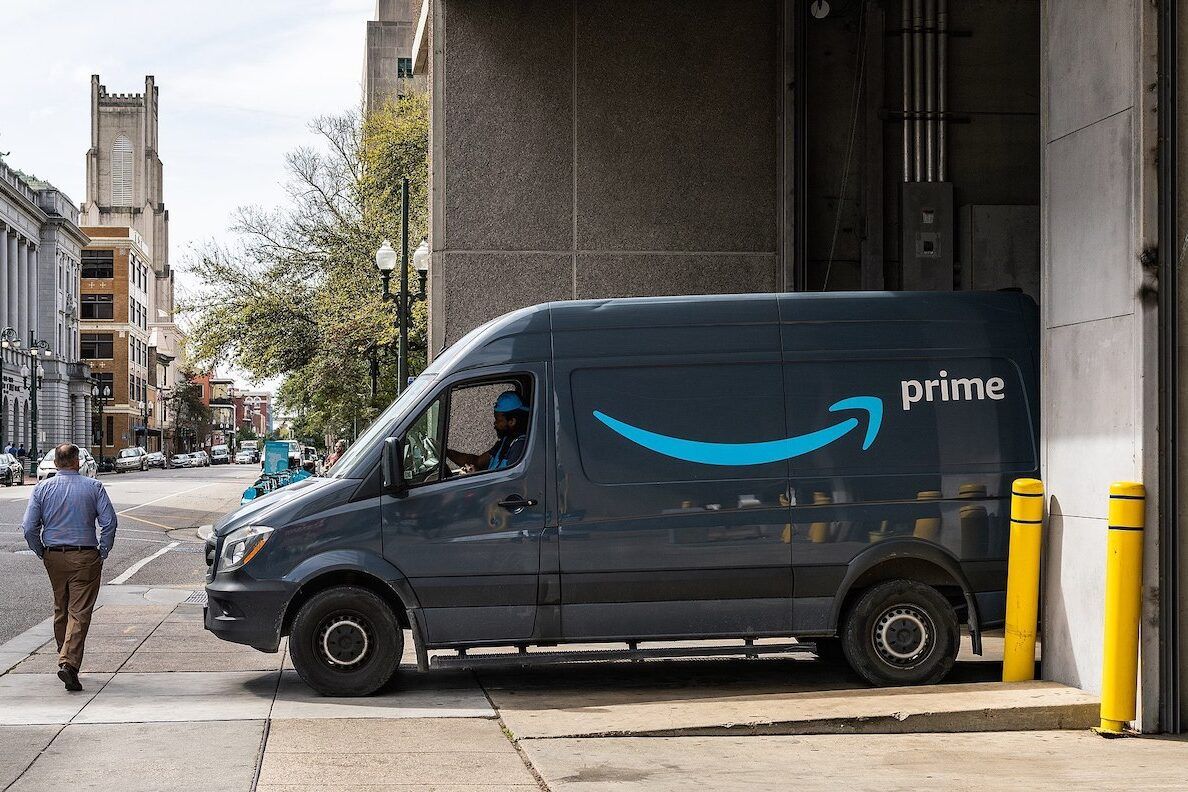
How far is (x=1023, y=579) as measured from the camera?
910 centimetres

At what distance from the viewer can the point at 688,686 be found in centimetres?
971

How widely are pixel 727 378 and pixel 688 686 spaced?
7.15 ft

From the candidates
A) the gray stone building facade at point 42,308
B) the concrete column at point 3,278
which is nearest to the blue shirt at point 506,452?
the gray stone building facade at point 42,308

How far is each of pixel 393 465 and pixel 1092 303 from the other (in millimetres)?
4572

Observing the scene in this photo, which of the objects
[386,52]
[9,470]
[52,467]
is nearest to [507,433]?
[52,467]

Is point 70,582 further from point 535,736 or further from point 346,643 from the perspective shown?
point 535,736

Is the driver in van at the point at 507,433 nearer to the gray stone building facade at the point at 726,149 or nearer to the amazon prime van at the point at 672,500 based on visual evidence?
the amazon prime van at the point at 672,500

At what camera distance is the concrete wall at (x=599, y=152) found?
15320 millimetres

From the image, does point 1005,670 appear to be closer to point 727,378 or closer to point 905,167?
point 727,378

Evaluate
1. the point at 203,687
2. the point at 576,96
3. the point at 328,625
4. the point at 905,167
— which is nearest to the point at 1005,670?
the point at 328,625

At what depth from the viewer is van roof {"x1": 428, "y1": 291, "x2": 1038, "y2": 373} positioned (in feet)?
31.3

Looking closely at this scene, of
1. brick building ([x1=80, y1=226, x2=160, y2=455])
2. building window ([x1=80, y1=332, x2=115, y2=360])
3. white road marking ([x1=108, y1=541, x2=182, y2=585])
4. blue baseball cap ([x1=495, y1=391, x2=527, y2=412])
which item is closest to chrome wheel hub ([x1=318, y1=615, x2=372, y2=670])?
blue baseball cap ([x1=495, y1=391, x2=527, y2=412])

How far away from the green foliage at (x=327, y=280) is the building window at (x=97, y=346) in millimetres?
90566

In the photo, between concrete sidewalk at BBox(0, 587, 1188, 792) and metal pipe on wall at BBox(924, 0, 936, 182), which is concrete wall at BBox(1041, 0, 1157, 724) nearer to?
concrete sidewalk at BBox(0, 587, 1188, 792)
